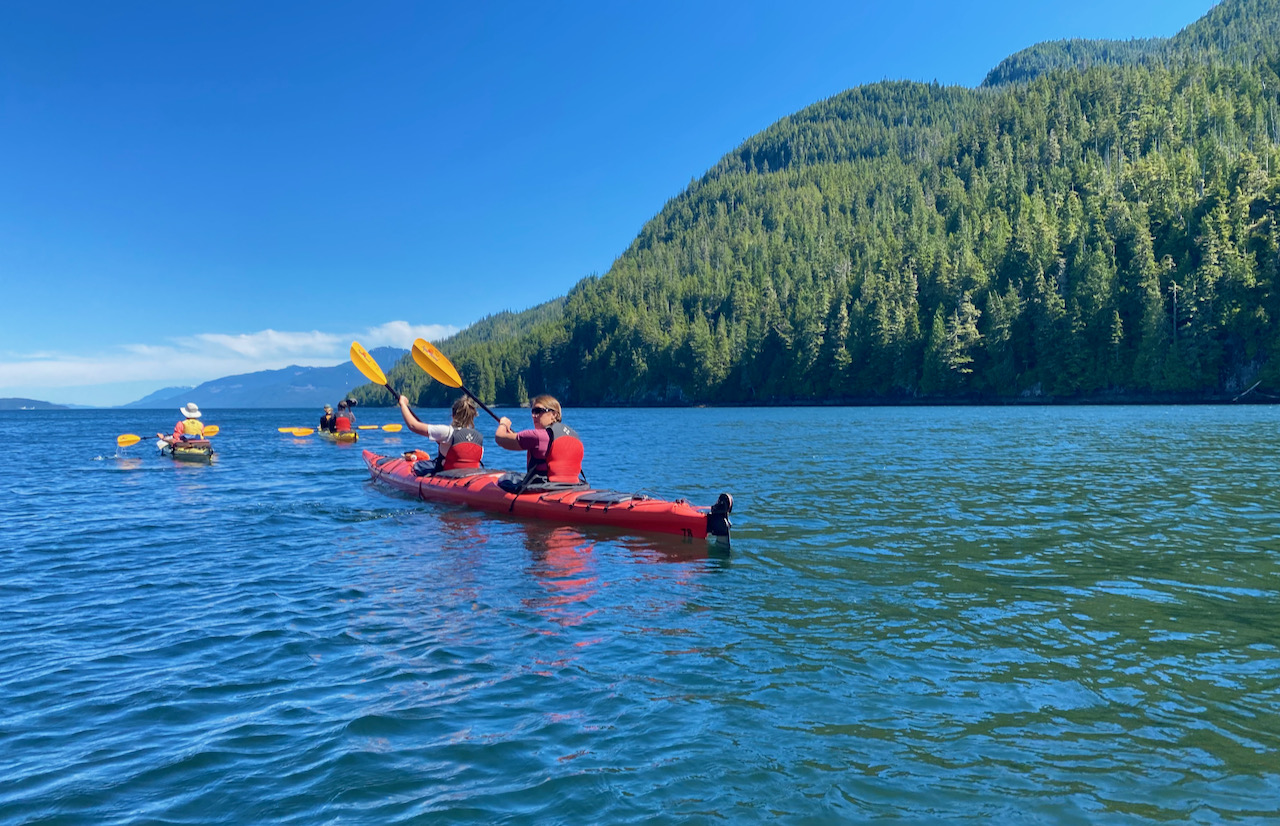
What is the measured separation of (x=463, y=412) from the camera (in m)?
18.4

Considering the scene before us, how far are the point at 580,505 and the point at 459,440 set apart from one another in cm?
561

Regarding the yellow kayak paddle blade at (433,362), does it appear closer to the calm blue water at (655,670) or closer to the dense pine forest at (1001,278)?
the calm blue water at (655,670)

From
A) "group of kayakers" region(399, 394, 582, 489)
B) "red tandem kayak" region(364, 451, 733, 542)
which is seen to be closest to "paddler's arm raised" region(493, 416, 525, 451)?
"group of kayakers" region(399, 394, 582, 489)

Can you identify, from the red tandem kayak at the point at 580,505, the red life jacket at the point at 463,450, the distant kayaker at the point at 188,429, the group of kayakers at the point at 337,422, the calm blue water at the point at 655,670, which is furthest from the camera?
the group of kayakers at the point at 337,422

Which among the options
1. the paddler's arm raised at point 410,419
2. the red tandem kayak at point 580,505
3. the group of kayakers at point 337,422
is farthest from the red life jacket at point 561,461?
the group of kayakers at point 337,422

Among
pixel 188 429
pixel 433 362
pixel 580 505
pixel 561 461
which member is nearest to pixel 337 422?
pixel 188 429

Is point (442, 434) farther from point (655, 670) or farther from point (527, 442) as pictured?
point (655, 670)

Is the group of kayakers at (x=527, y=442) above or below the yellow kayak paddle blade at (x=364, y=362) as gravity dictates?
below

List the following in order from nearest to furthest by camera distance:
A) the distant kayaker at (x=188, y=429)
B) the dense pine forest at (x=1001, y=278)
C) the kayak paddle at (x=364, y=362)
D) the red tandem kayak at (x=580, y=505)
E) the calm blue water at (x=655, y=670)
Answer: the calm blue water at (x=655, y=670), the red tandem kayak at (x=580, y=505), the kayak paddle at (x=364, y=362), the distant kayaker at (x=188, y=429), the dense pine forest at (x=1001, y=278)

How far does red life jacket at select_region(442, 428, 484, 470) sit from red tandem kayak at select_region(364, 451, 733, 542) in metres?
0.39

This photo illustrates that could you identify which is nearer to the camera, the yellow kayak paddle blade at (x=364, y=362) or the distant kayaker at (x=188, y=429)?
the yellow kayak paddle blade at (x=364, y=362)

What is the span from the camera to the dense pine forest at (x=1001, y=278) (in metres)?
80.8

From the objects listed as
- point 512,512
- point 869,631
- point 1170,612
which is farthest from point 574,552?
point 1170,612

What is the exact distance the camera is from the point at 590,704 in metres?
6.24
